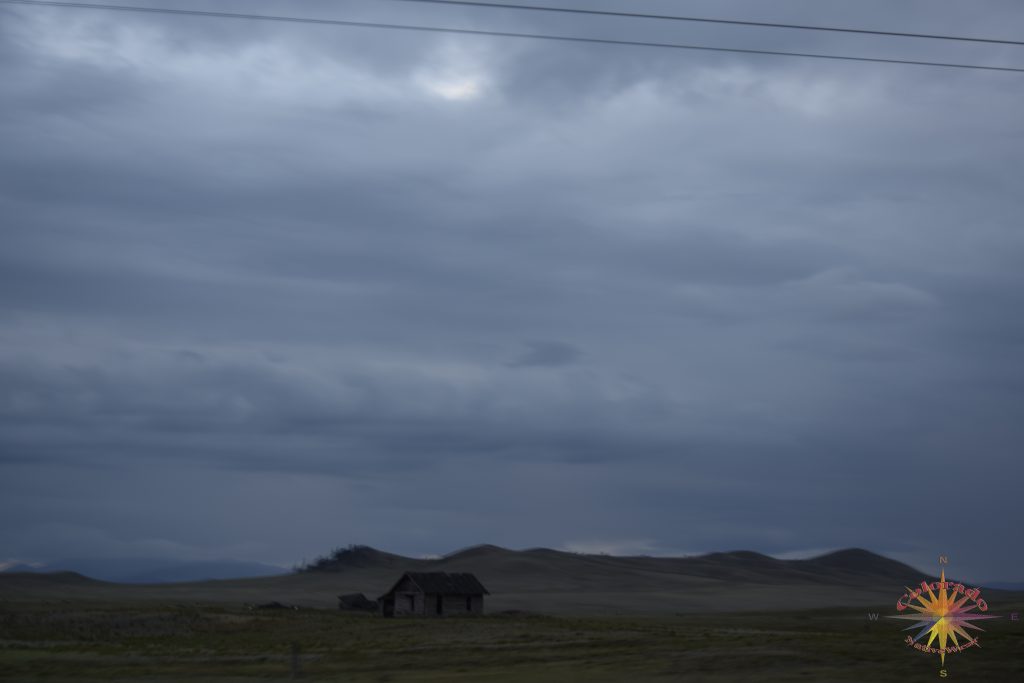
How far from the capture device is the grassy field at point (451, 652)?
28.5 metres

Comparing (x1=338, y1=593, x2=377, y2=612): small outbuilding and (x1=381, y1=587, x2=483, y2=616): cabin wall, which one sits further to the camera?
(x1=338, y1=593, x2=377, y2=612): small outbuilding

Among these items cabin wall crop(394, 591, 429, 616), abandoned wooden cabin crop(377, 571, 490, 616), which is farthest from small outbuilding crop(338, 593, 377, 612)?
cabin wall crop(394, 591, 429, 616)

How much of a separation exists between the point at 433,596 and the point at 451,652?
3168 centimetres

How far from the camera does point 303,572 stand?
16700cm

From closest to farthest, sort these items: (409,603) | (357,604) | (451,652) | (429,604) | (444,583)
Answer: (451,652)
(429,604)
(409,603)
(444,583)
(357,604)

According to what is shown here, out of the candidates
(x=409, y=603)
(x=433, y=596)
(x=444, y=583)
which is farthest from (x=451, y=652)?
(x=444, y=583)

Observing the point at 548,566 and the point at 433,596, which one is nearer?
the point at 433,596

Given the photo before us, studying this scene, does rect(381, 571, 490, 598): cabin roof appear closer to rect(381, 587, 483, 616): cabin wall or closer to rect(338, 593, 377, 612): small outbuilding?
rect(381, 587, 483, 616): cabin wall

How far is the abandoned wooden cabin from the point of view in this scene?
7088 centimetres

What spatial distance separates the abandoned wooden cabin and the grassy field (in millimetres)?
5905

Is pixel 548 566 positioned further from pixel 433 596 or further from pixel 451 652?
pixel 451 652

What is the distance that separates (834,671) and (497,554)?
6139 inches

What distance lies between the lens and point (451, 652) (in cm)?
4000

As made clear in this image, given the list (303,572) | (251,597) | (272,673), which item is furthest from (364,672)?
(303,572)
